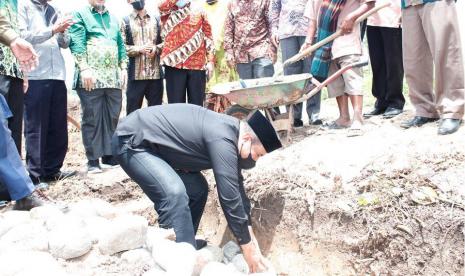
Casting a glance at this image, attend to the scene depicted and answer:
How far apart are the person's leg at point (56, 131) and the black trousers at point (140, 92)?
0.69 m

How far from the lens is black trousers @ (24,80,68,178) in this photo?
4.63 metres

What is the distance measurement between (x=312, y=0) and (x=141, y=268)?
11.5 feet

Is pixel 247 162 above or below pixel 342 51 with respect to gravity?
below

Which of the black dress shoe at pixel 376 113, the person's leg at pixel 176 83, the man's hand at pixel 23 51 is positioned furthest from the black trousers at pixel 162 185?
the black dress shoe at pixel 376 113

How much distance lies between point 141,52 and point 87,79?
2.27 ft

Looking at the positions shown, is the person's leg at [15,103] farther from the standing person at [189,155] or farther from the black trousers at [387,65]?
the black trousers at [387,65]

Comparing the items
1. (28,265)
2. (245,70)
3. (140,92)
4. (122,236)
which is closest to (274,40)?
(245,70)

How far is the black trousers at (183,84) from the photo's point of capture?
5.21 m

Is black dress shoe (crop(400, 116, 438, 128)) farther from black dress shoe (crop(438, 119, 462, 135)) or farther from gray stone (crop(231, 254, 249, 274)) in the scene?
gray stone (crop(231, 254, 249, 274))

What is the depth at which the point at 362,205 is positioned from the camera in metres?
3.47

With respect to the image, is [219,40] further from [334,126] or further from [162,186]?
[162,186]

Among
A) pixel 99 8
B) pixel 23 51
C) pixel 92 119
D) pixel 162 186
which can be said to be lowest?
pixel 162 186

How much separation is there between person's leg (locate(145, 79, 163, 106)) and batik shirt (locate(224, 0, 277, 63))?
96 cm

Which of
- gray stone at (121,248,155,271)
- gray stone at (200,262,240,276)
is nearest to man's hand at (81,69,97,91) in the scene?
gray stone at (121,248,155,271)
